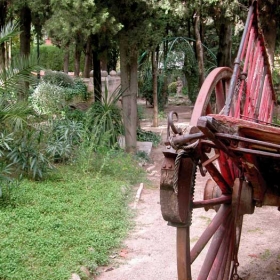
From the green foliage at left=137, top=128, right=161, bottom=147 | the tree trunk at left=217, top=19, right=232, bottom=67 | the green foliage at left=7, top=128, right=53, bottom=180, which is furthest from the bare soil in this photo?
the tree trunk at left=217, top=19, right=232, bottom=67

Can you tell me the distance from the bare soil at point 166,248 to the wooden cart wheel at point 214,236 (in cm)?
117

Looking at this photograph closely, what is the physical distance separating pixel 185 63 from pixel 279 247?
13518 mm

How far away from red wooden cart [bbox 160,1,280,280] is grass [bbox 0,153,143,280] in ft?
5.19

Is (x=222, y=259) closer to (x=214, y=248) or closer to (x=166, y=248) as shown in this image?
(x=214, y=248)

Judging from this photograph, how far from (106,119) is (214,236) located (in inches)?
269

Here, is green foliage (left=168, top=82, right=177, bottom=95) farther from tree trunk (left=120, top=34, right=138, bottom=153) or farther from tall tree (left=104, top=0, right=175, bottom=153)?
tall tree (left=104, top=0, right=175, bottom=153)

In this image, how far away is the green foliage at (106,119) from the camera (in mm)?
9617

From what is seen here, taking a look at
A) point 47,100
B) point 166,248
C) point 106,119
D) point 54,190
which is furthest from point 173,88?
point 166,248

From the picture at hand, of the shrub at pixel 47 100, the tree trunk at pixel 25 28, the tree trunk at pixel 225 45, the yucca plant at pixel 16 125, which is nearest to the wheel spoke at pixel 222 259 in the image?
the yucca plant at pixel 16 125

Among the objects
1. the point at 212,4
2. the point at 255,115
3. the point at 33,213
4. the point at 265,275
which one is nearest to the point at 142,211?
the point at 33,213

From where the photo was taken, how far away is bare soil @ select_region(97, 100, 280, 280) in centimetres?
488

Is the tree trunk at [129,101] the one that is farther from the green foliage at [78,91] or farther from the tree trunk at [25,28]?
the green foliage at [78,91]

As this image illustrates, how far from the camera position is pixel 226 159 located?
3449mm

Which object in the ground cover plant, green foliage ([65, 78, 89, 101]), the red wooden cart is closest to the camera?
the red wooden cart
